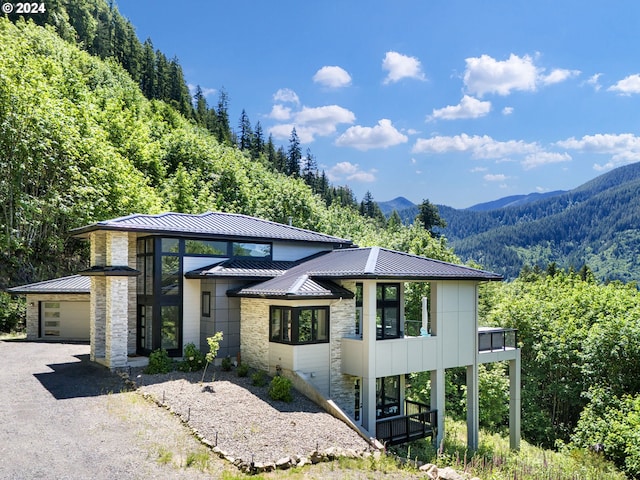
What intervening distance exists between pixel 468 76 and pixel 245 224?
1623cm

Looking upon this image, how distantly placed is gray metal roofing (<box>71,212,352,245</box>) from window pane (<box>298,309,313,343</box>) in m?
4.63

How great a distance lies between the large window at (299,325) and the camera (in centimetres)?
1452

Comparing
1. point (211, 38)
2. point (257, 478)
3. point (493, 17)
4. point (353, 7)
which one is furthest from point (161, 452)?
point (211, 38)

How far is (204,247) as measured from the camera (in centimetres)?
1736

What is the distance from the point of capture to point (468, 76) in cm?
2716

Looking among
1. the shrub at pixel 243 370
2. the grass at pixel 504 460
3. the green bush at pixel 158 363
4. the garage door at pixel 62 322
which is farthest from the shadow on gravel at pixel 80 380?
the grass at pixel 504 460

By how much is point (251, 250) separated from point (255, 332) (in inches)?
150

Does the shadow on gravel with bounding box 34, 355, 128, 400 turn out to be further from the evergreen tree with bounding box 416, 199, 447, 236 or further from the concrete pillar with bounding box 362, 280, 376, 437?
the evergreen tree with bounding box 416, 199, 447, 236

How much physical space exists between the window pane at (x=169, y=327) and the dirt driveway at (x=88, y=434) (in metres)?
2.13

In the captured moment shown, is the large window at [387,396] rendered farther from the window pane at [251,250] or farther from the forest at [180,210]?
the window pane at [251,250]

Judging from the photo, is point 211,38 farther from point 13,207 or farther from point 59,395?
point 59,395

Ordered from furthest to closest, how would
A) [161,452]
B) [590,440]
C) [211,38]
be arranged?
[211,38], [590,440], [161,452]

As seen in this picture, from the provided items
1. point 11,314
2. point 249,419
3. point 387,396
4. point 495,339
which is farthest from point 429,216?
point 249,419

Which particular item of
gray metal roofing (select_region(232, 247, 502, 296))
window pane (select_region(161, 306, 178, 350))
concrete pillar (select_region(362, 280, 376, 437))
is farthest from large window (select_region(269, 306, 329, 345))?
window pane (select_region(161, 306, 178, 350))
